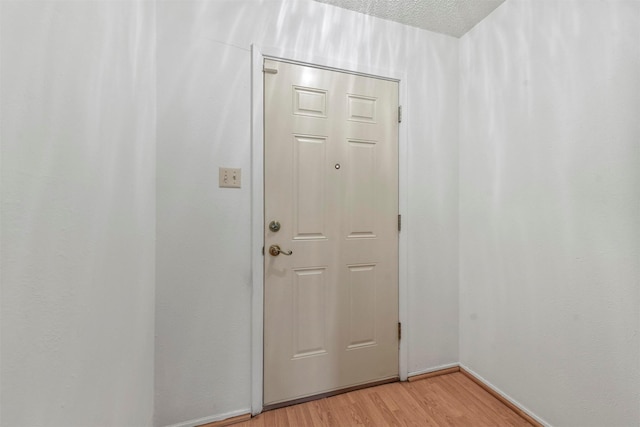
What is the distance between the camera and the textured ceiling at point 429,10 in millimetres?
1545

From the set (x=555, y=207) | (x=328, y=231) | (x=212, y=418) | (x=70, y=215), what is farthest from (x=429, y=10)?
(x=212, y=418)

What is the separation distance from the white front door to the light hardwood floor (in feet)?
0.26

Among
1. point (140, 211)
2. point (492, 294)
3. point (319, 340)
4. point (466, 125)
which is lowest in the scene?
point (319, 340)

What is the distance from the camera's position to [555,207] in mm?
1296

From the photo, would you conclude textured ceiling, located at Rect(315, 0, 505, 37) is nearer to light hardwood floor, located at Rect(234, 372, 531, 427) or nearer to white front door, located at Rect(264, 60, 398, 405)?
white front door, located at Rect(264, 60, 398, 405)

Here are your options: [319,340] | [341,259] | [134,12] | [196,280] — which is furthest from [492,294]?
[134,12]

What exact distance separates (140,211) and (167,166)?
1.08ft

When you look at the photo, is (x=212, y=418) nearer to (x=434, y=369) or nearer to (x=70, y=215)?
(x=70, y=215)

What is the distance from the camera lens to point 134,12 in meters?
1.00

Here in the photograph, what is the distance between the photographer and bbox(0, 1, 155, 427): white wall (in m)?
0.41

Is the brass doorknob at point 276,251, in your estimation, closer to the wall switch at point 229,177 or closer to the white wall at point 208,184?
the white wall at point 208,184

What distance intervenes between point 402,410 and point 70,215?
69.1 inches

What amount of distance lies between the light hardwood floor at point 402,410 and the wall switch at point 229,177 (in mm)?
1291

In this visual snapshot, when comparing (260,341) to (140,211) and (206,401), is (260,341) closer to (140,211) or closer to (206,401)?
(206,401)
